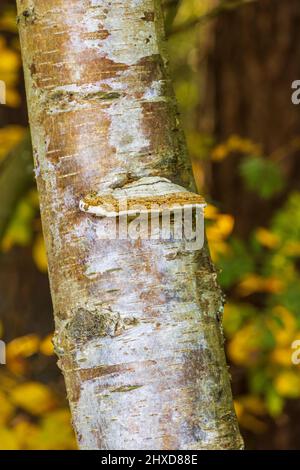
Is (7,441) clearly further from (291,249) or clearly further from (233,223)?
(233,223)

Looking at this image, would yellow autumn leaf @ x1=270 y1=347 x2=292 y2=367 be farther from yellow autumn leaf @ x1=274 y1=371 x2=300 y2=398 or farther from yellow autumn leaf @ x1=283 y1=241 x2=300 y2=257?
yellow autumn leaf @ x1=283 y1=241 x2=300 y2=257

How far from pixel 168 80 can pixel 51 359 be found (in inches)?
74.3

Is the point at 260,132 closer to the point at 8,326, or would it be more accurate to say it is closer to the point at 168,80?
the point at 8,326

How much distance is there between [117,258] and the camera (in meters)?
0.86

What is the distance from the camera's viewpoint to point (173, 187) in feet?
2.86

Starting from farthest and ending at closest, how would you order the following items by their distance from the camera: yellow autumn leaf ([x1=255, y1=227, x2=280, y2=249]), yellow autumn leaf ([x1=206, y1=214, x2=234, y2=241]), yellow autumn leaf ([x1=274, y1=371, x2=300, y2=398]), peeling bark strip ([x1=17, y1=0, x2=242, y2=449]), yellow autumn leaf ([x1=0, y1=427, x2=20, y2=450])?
yellow autumn leaf ([x1=274, y1=371, x2=300, y2=398])
yellow autumn leaf ([x1=255, y1=227, x2=280, y2=249])
yellow autumn leaf ([x1=0, y1=427, x2=20, y2=450])
yellow autumn leaf ([x1=206, y1=214, x2=234, y2=241])
peeling bark strip ([x1=17, y1=0, x2=242, y2=449])

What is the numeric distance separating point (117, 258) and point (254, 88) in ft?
7.65

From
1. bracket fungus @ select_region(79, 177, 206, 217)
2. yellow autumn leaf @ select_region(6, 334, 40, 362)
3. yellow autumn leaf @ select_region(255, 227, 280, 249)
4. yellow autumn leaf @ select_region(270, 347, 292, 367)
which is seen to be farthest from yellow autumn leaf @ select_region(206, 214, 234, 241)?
bracket fungus @ select_region(79, 177, 206, 217)

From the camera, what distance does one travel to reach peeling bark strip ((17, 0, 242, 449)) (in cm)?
84

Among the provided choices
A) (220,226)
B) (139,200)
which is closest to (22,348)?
(220,226)

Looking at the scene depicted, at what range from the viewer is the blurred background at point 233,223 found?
1982 mm
